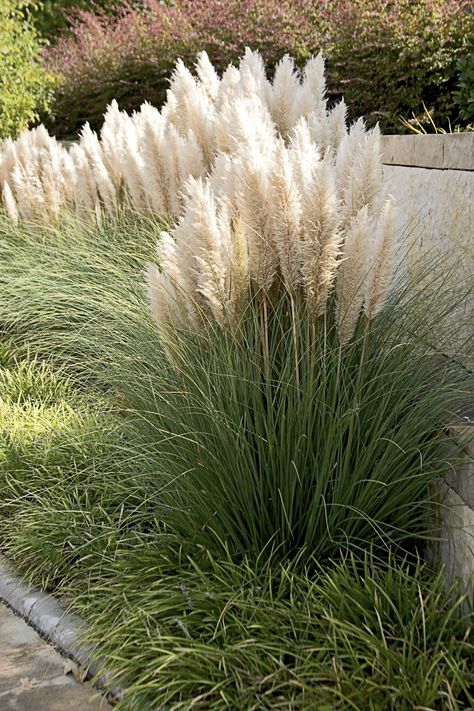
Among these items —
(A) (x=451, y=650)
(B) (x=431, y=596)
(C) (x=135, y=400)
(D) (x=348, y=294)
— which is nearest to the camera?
(A) (x=451, y=650)

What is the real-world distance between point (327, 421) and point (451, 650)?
943 millimetres

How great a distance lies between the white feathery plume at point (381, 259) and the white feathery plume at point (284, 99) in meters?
2.29

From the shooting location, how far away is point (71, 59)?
13.7m

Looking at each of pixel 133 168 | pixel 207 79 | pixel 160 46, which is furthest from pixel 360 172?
pixel 160 46

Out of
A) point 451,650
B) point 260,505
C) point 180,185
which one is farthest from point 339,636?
point 180,185

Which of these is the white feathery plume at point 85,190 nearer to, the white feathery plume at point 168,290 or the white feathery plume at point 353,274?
the white feathery plume at point 168,290

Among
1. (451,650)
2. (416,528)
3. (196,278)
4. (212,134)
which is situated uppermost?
(212,134)

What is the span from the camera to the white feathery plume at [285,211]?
3514 millimetres

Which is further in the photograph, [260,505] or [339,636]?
[260,505]

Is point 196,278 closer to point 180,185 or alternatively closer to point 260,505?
point 260,505

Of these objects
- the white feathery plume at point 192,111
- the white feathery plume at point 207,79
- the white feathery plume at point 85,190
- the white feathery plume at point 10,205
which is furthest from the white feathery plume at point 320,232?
the white feathery plume at point 10,205

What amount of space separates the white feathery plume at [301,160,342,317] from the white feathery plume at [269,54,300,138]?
219cm

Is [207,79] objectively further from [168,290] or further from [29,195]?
[168,290]

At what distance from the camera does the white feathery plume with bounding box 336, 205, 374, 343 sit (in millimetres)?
3467
